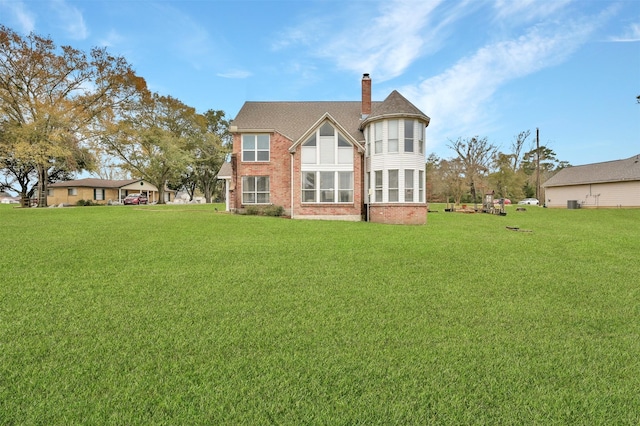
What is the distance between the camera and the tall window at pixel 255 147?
72.0 feet

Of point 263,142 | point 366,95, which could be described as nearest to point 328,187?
point 263,142

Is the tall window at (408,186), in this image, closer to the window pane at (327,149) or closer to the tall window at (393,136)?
the tall window at (393,136)

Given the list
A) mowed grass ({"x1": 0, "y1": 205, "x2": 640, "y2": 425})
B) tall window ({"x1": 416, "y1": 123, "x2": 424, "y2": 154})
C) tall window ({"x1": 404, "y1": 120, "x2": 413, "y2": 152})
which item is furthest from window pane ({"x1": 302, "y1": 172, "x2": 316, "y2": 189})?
mowed grass ({"x1": 0, "y1": 205, "x2": 640, "y2": 425})

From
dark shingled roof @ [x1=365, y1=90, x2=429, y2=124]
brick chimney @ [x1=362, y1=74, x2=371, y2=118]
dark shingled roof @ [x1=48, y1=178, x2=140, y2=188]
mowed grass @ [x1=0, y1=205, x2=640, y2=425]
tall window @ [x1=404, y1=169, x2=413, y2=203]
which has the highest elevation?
brick chimney @ [x1=362, y1=74, x2=371, y2=118]

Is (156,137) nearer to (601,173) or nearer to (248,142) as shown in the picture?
(248,142)

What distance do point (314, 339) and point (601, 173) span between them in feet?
134

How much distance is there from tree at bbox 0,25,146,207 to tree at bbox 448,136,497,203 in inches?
1659

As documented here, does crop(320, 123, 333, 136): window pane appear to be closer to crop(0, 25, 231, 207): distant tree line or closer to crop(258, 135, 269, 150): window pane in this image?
crop(258, 135, 269, 150): window pane

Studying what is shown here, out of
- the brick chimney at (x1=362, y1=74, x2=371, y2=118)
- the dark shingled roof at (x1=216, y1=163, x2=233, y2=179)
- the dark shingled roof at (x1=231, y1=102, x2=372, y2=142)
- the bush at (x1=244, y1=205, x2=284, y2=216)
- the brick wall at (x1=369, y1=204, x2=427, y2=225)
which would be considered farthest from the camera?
the dark shingled roof at (x1=216, y1=163, x2=233, y2=179)

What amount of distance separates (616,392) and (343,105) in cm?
2423

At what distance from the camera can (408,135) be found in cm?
1864

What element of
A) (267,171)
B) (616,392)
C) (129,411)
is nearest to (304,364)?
(129,411)

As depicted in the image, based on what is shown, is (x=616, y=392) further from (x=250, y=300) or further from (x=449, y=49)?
(x=449, y=49)

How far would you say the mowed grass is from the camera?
2.92m
